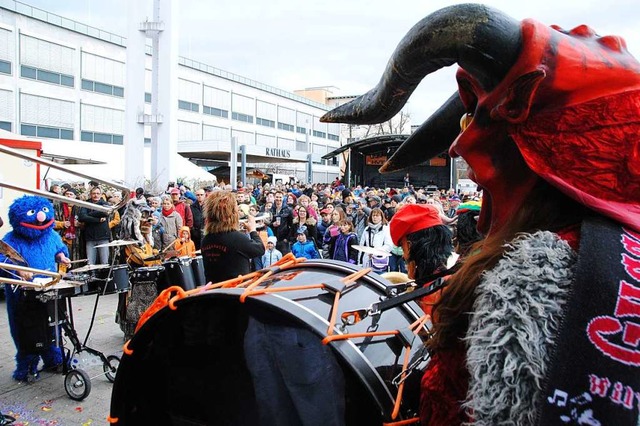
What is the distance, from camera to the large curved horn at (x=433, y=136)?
1435 millimetres

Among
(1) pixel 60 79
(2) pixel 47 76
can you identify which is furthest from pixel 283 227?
(1) pixel 60 79

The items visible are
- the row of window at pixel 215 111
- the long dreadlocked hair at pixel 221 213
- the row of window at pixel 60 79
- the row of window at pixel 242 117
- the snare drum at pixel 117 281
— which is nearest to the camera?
the long dreadlocked hair at pixel 221 213

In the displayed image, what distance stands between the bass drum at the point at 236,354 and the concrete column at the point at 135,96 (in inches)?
572

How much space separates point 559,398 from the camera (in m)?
0.82

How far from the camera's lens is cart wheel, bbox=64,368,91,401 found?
445cm

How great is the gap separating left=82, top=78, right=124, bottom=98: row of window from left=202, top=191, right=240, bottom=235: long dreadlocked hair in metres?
31.1

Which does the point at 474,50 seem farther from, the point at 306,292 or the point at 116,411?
the point at 116,411

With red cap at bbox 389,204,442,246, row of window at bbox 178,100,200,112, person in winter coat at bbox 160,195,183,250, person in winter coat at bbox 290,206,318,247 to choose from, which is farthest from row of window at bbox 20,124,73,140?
red cap at bbox 389,204,442,246

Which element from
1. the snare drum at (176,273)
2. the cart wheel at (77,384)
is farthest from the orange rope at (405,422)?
the snare drum at (176,273)

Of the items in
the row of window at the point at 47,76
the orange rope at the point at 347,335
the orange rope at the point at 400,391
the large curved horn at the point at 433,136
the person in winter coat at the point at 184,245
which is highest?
the row of window at the point at 47,76

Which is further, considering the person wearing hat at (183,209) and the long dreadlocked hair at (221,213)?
the person wearing hat at (183,209)

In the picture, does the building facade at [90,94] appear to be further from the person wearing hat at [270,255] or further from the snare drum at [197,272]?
the snare drum at [197,272]

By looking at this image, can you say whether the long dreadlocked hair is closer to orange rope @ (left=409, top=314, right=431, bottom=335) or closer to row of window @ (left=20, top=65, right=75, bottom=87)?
orange rope @ (left=409, top=314, right=431, bottom=335)

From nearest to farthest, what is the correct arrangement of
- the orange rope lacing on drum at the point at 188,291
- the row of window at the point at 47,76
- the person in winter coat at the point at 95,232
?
1. the orange rope lacing on drum at the point at 188,291
2. the person in winter coat at the point at 95,232
3. the row of window at the point at 47,76
